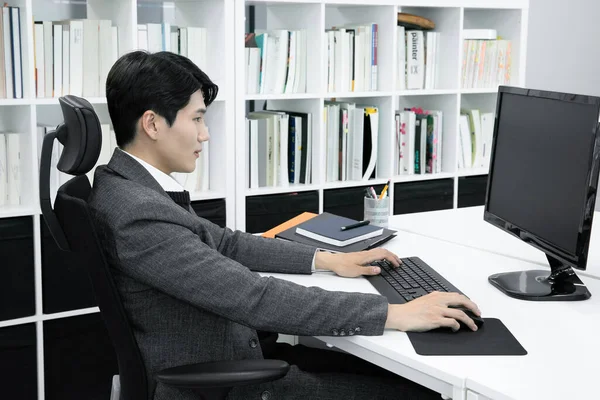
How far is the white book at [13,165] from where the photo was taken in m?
2.80

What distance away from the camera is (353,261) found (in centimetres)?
201

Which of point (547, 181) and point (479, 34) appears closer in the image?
point (547, 181)

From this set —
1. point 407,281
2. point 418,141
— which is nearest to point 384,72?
point 418,141

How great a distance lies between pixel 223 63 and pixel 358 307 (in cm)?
176

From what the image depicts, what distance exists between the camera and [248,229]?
130 inches

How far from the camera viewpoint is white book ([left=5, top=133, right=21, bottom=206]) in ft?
9.18

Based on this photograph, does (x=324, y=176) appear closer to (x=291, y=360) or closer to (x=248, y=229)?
(x=248, y=229)

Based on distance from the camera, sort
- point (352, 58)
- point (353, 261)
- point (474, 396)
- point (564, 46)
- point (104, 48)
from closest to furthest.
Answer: point (474, 396) → point (353, 261) → point (104, 48) → point (352, 58) → point (564, 46)

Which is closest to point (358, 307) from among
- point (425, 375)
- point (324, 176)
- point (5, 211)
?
point (425, 375)

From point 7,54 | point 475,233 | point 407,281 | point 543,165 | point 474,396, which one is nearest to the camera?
point 474,396

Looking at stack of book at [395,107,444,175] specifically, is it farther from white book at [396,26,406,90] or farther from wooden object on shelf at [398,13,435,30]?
wooden object on shelf at [398,13,435,30]

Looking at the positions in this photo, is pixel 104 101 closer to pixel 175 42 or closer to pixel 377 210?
pixel 175 42

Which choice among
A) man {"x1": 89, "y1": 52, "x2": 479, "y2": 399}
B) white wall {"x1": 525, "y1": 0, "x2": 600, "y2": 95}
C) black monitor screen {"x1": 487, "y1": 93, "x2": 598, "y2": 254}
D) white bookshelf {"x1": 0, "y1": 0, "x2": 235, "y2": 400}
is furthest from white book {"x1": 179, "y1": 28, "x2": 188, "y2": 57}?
white wall {"x1": 525, "y1": 0, "x2": 600, "y2": 95}

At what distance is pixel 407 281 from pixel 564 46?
338cm
